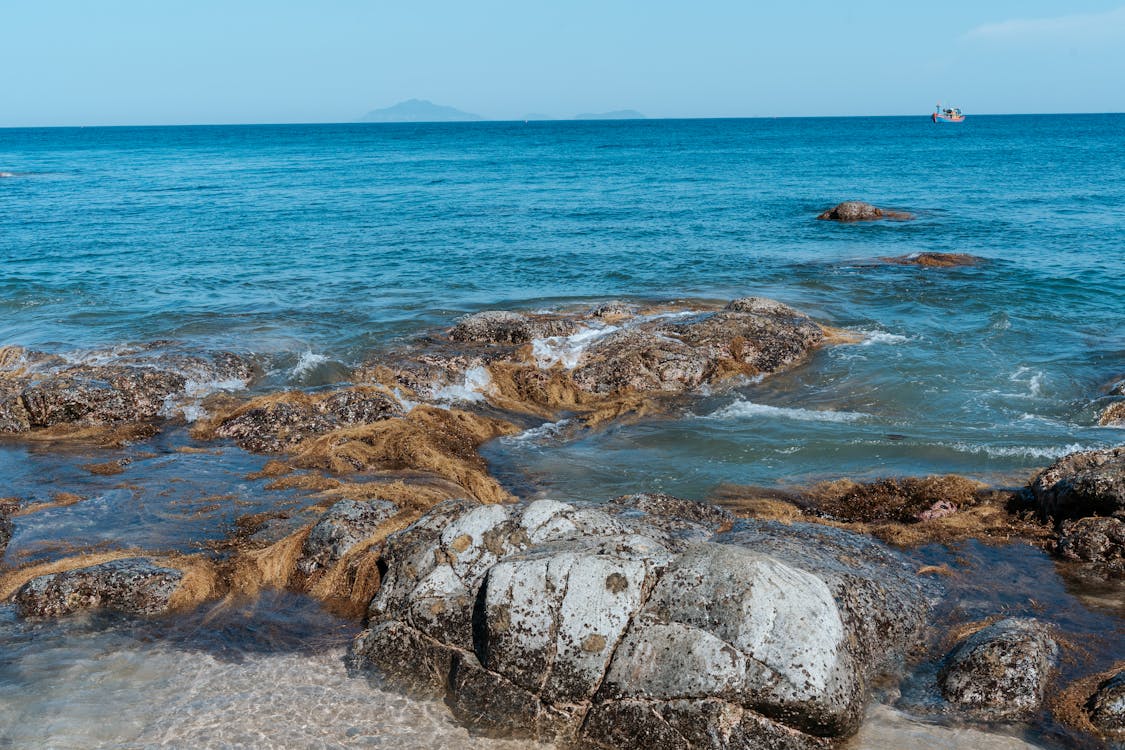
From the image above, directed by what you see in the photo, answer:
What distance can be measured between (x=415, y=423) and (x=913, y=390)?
10928mm

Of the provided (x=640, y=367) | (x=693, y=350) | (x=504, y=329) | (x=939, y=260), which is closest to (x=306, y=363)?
(x=504, y=329)

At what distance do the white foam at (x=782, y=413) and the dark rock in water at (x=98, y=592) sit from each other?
35.3ft

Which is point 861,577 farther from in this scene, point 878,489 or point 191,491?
point 191,491

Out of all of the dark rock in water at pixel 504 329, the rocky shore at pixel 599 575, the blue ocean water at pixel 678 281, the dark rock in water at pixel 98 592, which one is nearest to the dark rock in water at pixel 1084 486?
the rocky shore at pixel 599 575

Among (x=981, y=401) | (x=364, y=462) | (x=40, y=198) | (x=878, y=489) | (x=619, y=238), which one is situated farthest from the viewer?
(x=40, y=198)

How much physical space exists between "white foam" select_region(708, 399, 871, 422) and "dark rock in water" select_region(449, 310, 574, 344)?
5374mm

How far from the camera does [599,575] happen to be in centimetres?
816

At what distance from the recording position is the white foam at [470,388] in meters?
18.2

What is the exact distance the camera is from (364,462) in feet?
47.5

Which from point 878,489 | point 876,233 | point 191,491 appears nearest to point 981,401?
point 878,489

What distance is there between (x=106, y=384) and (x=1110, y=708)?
17.4 m

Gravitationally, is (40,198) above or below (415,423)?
above

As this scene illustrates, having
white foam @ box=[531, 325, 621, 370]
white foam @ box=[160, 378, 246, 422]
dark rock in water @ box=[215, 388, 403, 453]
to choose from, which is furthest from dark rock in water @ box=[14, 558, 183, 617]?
white foam @ box=[531, 325, 621, 370]

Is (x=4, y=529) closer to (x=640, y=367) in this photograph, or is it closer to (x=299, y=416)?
(x=299, y=416)
